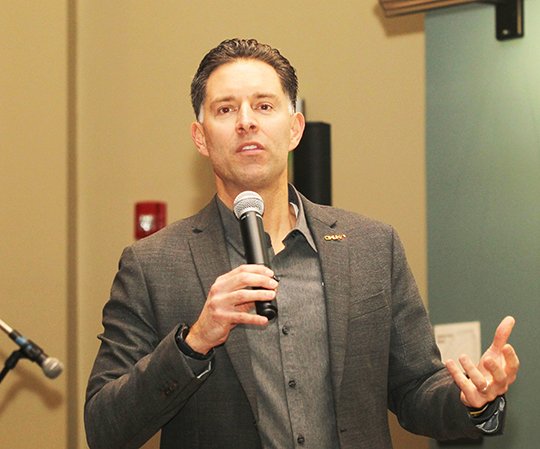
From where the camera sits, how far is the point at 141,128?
489 cm

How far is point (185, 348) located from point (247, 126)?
58 cm

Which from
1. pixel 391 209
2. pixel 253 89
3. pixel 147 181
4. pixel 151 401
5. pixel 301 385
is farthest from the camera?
pixel 147 181

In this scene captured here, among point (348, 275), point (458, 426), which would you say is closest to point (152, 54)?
point (348, 275)

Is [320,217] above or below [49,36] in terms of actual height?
below

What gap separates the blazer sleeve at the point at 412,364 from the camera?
2.40 meters

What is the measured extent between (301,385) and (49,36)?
2798 millimetres

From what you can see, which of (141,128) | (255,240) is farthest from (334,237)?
(141,128)

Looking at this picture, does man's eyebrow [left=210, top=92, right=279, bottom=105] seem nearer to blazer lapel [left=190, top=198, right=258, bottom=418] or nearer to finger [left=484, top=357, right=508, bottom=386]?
blazer lapel [left=190, top=198, right=258, bottom=418]

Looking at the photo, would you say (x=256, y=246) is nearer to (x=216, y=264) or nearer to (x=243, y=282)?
(x=243, y=282)

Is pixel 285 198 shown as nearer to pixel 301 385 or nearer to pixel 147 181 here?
pixel 301 385

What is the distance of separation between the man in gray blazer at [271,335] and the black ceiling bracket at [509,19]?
1286 mm

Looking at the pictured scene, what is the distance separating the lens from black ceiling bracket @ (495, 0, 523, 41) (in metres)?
3.58

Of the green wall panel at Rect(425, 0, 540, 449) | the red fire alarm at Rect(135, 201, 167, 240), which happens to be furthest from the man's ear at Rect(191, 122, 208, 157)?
the red fire alarm at Rect(135, 201, 167, 240)

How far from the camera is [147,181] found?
4859 mm
